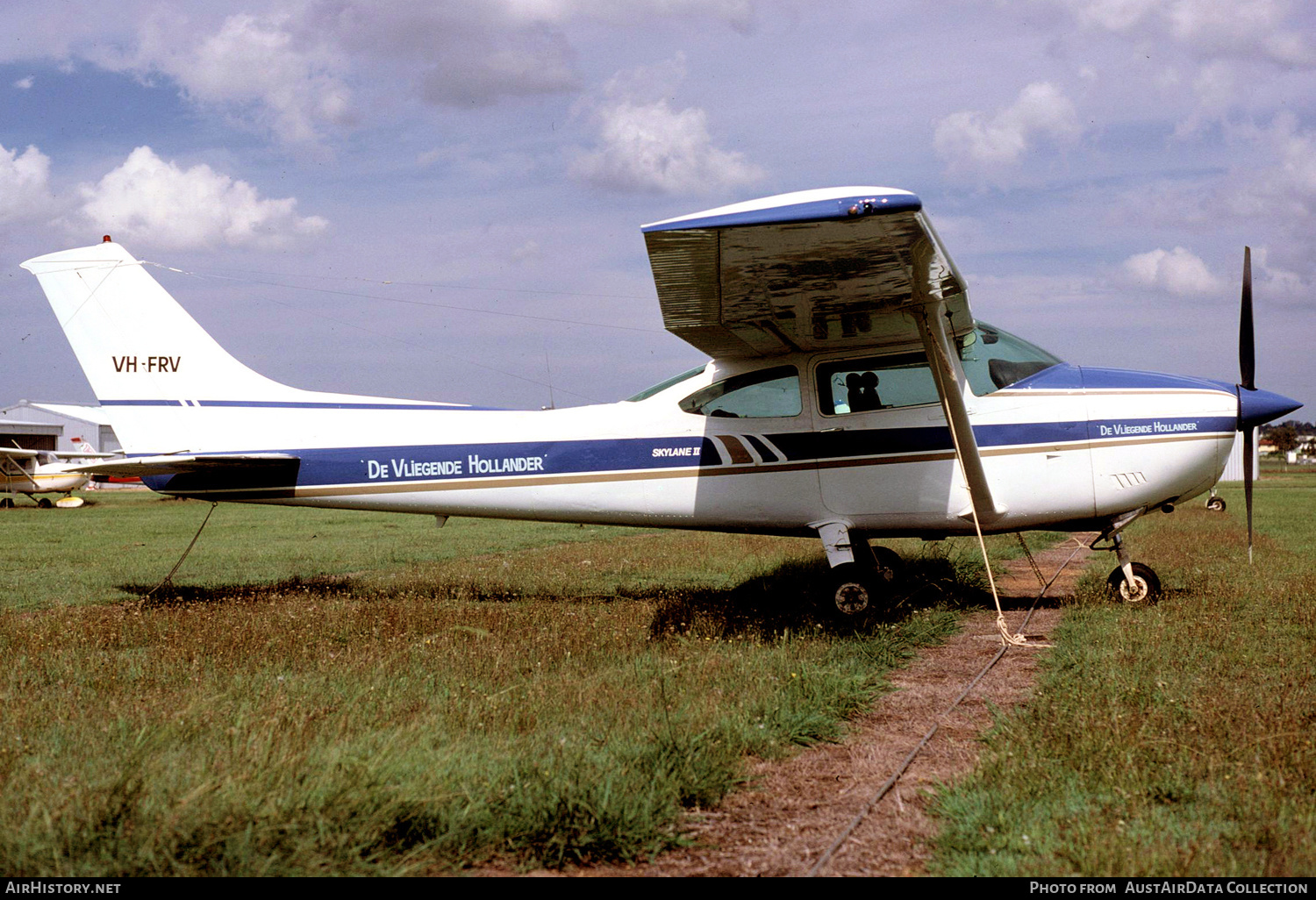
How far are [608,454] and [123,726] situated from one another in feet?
16.2

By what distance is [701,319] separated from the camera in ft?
25.6

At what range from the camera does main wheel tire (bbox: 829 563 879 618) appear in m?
7.89

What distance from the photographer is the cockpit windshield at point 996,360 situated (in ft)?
27.0

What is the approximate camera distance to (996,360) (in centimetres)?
829

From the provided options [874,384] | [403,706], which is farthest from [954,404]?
[403,706]

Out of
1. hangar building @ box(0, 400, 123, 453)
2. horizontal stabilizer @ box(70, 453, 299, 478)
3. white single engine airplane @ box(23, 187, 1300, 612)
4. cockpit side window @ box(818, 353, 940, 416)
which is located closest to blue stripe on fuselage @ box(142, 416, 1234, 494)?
white single engine airplane @ box(23, 187, 1300, 612)

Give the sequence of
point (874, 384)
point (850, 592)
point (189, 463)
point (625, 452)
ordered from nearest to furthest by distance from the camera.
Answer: point (850, 592)
point (874, 384)
point (625, 452)
point (189, 463)

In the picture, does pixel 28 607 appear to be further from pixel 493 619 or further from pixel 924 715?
pixel 924 715

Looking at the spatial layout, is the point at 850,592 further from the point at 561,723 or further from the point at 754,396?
the point at 561,723

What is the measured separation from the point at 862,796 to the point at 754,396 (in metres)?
4.91

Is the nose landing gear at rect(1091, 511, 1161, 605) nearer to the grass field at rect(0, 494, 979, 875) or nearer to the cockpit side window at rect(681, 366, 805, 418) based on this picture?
the grass field at rect(0, 494, 979, 875)

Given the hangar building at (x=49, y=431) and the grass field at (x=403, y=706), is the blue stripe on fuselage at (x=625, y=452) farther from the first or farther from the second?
the hangar building at (x=49, y=431)

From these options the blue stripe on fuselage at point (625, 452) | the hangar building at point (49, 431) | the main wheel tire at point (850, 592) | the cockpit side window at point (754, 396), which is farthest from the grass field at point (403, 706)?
the hangar building at point (49, 431)
